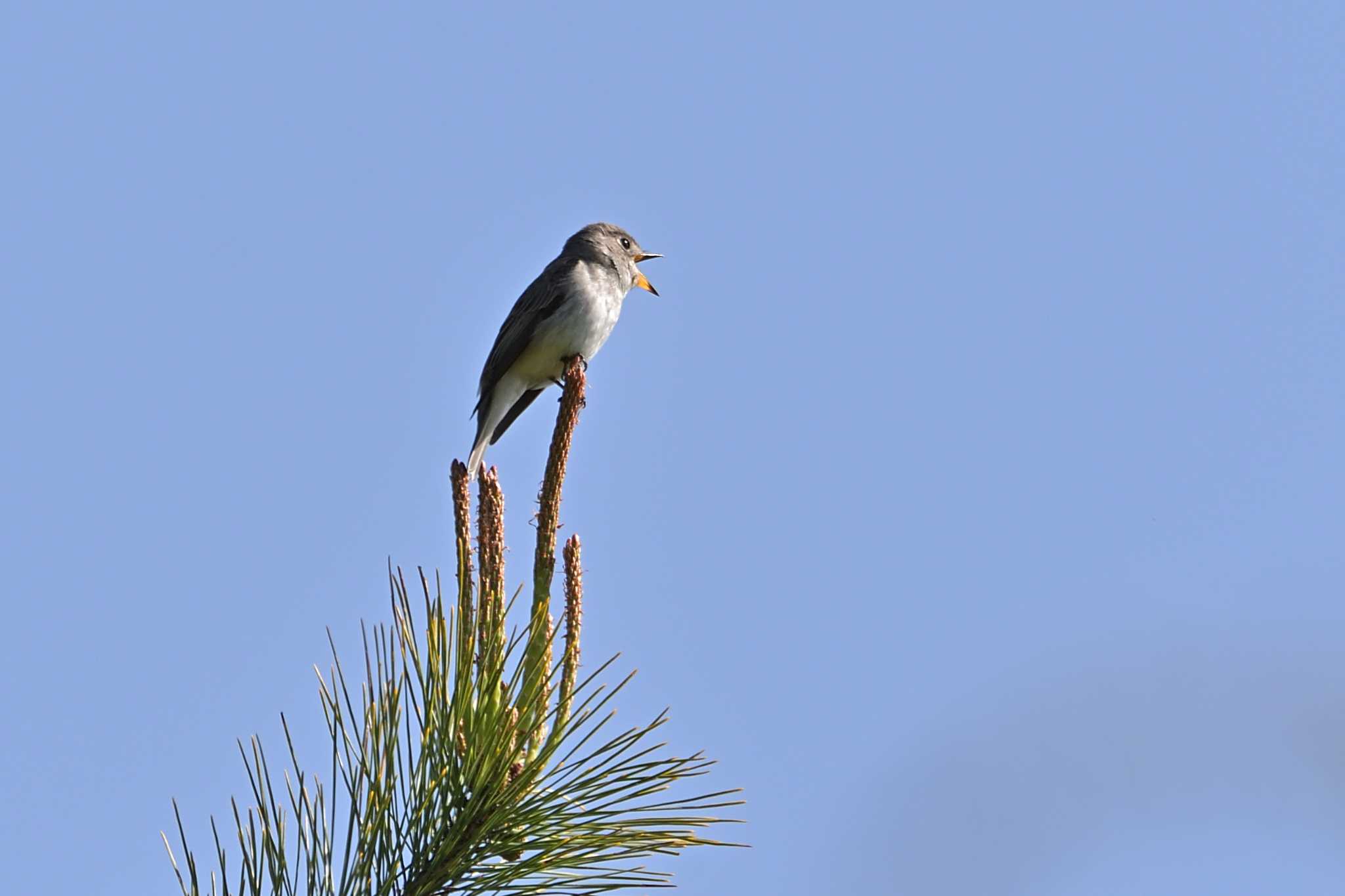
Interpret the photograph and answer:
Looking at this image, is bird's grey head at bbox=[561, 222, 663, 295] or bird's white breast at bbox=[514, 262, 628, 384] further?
bird's grey head at bbox=[561, 222, 663, 295]

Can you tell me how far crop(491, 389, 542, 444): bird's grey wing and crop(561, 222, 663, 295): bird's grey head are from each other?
97 cm

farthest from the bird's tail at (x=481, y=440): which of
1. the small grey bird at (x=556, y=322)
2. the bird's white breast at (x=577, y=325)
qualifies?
the bird's white breast at (x=577, y=325)

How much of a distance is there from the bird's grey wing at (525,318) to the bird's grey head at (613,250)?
6.4 inches

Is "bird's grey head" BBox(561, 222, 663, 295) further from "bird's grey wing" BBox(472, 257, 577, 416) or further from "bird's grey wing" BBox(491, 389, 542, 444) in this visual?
"bird's grey wing" BBox(491, 389, 542, 444)

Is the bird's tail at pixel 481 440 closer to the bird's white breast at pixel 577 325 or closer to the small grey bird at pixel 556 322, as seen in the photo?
the small grey bird at pixel 556 322

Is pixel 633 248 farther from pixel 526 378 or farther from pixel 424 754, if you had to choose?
pixel 424 754

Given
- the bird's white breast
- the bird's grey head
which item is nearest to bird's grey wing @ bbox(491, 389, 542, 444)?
the bird's white breast

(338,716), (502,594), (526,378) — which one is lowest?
(338,716)

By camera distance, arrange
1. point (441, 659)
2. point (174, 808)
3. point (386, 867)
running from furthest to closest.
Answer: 1. point (441, 659)
2. point (386, 867)
3. point (174, 808)

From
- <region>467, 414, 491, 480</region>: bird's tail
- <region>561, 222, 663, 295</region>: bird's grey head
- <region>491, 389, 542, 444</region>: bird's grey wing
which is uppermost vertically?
<region>561, 222, 663, 295</region>: bird's grey head

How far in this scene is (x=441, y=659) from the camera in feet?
8.51

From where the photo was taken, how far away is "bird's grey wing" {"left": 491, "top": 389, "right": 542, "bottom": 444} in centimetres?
906

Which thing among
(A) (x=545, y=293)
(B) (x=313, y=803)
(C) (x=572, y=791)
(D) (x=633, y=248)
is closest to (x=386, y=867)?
(B) (x=313, y=803)

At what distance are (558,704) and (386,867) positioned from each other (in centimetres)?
44
